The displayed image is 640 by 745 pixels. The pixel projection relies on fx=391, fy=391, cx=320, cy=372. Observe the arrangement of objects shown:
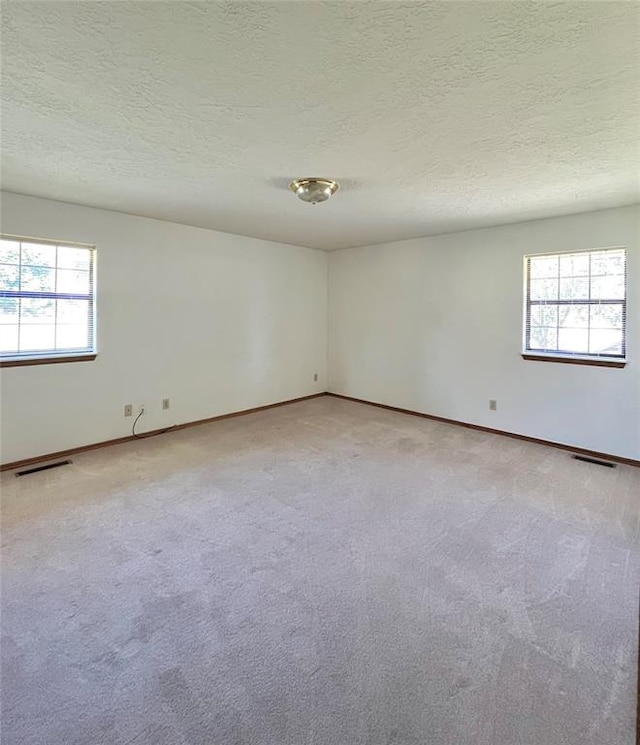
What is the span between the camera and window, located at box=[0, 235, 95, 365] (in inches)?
132

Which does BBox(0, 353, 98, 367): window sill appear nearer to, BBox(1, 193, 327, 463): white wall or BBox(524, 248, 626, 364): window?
BBox(1, 193, 327, 463): white wall

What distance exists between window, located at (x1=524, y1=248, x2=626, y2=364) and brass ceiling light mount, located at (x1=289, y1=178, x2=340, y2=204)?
2443mm

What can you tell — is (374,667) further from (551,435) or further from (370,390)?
(370,390)

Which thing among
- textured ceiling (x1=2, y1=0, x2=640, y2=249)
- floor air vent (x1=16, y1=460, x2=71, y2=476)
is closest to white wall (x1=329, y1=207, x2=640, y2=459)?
textured ceiling (x1=2, y1=0, x2=640, y2=249)


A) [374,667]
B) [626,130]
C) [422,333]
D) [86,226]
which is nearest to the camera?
[374,667]

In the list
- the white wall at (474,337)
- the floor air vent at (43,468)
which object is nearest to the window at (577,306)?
the white wall at (474,337)

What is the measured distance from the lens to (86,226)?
3.66 m

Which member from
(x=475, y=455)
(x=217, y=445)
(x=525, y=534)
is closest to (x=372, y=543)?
(x=525, y=534)

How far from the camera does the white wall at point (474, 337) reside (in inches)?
142

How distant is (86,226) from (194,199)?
3.84ft

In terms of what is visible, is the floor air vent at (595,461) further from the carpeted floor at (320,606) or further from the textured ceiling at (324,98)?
the textured ceiling at (324,98)

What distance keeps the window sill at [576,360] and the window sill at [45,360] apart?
4.43m

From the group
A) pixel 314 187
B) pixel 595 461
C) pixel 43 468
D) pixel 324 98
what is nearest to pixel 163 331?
pixel 43 468

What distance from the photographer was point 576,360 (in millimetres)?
3789
